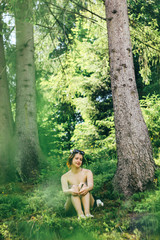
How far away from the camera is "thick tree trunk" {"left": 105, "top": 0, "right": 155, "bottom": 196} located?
4.50 meters

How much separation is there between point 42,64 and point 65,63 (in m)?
2.37

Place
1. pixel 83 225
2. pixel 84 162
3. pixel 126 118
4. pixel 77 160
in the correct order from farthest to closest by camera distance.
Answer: pixel 84 162
pixel 126 118
pixel 77 160
pixel 83 225

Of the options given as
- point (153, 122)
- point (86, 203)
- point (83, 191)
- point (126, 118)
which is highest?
point (126, 118)

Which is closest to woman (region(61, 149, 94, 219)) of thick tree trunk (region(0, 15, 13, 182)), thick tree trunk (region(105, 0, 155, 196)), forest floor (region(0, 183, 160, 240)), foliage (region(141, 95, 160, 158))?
forest floor (region(0, 183, 160, 240))

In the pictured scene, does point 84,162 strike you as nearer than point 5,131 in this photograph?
Yes

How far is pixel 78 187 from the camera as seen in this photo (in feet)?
12.9

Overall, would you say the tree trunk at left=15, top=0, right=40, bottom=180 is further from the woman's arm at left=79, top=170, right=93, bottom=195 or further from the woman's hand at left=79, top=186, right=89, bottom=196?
the woman's hand at left=79, top=186, right=89, bottom=196

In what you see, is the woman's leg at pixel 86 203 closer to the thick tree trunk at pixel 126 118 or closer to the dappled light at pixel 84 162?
the dappled light at pixel 84 162

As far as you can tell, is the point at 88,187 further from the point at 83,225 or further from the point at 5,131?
the point at 5,131

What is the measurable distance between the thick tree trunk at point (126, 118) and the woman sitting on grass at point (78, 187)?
2.63 ft

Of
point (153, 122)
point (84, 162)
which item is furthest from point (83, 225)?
point (153, 122)

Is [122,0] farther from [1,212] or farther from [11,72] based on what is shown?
[11,72]

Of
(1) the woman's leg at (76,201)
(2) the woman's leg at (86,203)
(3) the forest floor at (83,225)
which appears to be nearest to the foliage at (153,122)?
(3) the forest floor at (83,225)

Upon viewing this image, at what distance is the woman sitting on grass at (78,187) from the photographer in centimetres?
386
